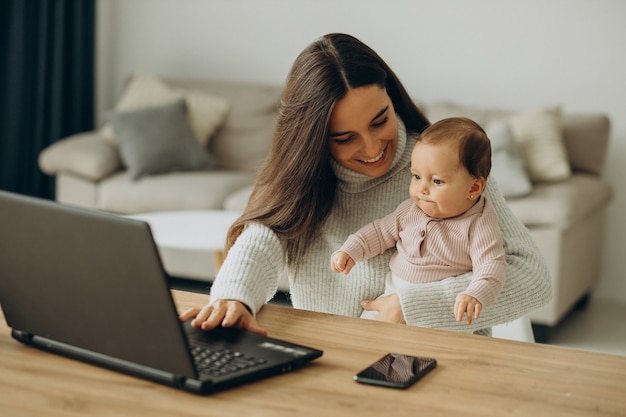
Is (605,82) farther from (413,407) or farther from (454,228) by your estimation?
(413,407)

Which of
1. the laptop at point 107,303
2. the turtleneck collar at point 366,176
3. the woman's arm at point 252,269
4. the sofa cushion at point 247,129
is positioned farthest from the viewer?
the sofa cushion at point 247,129

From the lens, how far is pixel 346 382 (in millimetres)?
1191

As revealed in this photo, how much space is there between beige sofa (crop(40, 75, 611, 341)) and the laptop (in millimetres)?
2459

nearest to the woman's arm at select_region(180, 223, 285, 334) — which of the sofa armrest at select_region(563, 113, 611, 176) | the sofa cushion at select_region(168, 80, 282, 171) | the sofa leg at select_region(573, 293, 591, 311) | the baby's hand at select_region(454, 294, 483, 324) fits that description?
the baby's hand at select_region(454, 294, 483, 324)

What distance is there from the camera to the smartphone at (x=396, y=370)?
118 cm

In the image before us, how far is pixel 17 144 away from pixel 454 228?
348 centimetres

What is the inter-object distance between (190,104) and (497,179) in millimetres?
1677

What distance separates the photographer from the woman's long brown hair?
1758mm

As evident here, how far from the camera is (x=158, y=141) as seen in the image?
171 inches

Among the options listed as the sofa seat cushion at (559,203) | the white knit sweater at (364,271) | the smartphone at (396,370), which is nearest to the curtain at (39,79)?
the sofa seat cushion at (559,203)

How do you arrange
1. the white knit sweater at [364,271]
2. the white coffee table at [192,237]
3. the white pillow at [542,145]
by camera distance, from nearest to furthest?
the white knit sweater at [364,271], the white coffee table at [192,237], the white pillow at [542,145]

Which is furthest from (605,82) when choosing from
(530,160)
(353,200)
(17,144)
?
(17,144)

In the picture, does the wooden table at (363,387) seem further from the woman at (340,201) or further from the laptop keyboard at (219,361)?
the woman at (340,201)

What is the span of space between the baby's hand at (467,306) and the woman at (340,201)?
103 millimetres
